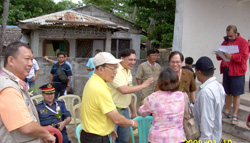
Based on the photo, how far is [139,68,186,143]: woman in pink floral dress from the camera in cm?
229

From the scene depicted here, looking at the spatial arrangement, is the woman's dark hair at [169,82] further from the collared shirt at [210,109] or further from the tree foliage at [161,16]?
the tree foliage at [161,16]

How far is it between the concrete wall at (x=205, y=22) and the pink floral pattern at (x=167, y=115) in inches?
137

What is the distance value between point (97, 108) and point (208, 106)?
3.85 feet

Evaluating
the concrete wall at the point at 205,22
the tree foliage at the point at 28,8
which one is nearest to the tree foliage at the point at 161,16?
the concrete wall at the point at 205,22

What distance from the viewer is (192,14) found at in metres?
5.66

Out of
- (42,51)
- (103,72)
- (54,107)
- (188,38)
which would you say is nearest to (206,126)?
(103,72)

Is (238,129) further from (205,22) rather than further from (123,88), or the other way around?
(205,22)

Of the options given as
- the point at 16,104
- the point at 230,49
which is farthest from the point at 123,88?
the point at 230,49

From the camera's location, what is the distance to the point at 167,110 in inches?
89.7

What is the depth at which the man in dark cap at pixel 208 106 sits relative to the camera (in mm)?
2334

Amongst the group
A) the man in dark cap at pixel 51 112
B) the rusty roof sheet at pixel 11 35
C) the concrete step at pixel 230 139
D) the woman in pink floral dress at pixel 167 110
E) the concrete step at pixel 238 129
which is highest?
the rusty roof sheet at pixel 11 35

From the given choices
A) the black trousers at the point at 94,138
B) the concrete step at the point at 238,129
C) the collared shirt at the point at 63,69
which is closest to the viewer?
the black trousers at the point at 94,138

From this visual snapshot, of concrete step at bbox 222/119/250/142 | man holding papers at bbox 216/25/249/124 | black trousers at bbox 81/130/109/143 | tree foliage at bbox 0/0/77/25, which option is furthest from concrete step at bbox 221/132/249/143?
tree foliage at bbox 0/0/77/25

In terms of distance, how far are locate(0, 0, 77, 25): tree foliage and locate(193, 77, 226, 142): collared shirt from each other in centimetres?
1349
